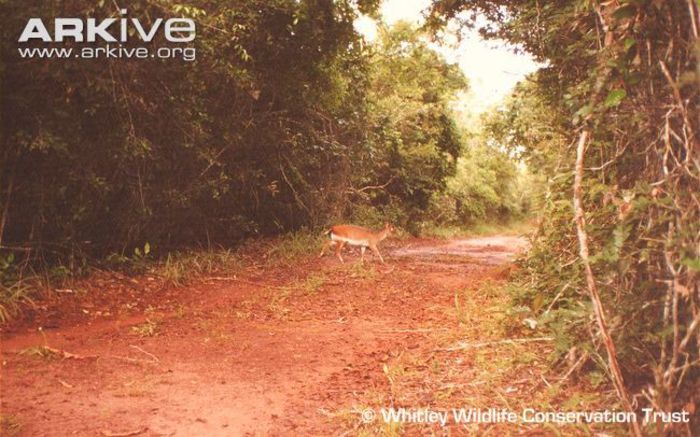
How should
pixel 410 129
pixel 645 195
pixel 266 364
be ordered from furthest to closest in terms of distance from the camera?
pixel 410 129
pixel 266 364
pixel 645 195

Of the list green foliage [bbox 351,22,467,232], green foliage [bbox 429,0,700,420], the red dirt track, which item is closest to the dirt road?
the red dirt track

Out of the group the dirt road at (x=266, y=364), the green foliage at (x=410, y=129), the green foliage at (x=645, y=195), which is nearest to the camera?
the green foliage at (x=645, y=195)

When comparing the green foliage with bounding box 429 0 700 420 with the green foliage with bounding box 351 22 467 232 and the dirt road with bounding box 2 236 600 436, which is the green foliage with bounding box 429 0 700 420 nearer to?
the dirt road with bounding box 2 236 600 436

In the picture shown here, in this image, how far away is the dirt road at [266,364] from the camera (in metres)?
2.80

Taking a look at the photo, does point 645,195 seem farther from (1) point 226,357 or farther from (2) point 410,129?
(2) point 410,129

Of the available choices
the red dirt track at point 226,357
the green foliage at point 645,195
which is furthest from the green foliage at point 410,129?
the green foliage at point 645,195

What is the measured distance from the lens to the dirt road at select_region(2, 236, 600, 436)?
2.80m

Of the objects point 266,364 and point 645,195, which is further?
point 266,364

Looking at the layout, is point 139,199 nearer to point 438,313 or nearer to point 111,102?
point 111,102

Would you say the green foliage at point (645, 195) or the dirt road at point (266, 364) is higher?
the green foliage at point (645, 195)

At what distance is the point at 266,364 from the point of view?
379 centimetres

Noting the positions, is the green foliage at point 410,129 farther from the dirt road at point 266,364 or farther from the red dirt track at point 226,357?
the dirt road at point 266,364

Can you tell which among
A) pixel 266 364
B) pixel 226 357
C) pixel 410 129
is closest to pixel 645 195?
pixel 266 364

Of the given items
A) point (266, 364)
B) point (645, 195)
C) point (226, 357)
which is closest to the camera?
point (645, 195)
